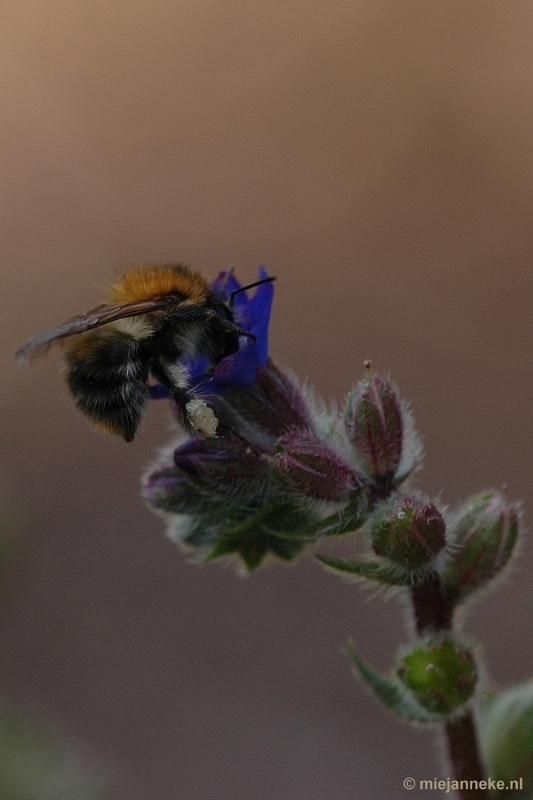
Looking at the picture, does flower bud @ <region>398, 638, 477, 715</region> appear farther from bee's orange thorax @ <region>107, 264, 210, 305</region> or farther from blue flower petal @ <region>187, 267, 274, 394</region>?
bee's orange thorax @ <region>107, 264, 210, 305</region>

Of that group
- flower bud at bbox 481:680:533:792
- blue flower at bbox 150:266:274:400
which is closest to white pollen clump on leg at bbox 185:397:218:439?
blue flower at bbox 150:266:274:400

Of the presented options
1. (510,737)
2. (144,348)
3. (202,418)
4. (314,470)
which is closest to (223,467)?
(202,418)

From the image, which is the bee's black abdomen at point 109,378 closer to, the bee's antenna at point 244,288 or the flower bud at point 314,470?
the bee's antenna at point 244,288

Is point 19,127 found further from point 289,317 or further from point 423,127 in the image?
point 423,127

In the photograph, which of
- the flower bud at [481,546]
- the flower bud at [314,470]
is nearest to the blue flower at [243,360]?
the flower bud at [314,470]

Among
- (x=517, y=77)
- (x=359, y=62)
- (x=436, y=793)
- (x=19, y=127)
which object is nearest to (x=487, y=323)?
(x=517, y=77)

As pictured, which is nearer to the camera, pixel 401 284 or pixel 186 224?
pixel 401 284

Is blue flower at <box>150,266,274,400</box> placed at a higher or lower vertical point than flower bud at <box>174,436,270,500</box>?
higher
